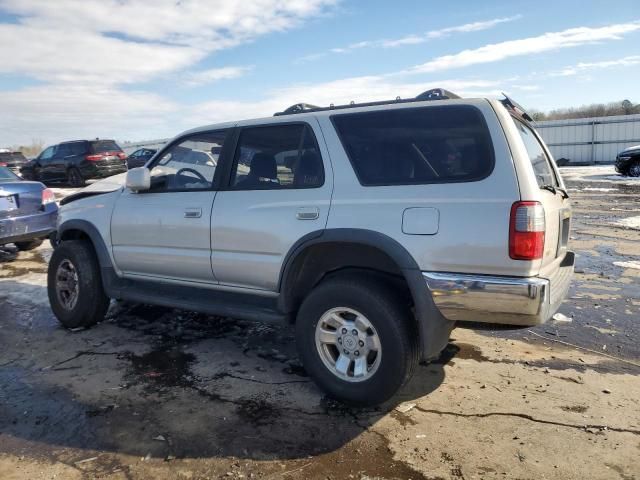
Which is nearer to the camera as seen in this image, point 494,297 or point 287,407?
point 494,297

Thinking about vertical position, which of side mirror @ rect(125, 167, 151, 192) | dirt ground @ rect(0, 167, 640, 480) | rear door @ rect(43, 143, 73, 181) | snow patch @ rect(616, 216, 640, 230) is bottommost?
dirt ground @ rect(0, 167, 640, 480)

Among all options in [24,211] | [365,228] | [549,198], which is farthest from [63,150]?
[549,198]

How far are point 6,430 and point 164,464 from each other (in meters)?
1.17

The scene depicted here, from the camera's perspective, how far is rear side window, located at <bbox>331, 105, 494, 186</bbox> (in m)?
3.04

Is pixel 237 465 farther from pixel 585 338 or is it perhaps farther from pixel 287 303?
pixel 585 338

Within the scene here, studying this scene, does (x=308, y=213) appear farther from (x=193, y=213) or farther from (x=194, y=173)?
(x=194, y=173)

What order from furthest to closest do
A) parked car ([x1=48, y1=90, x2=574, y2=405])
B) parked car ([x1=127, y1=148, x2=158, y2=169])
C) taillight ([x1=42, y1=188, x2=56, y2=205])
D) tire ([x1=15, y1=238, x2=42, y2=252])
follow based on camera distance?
parked car ([x1=127, y1=148, x2=158, y2=169]) < tire ([x1=15, y1=238, x2=42, y2=252]) < taillight ([x1=42, y1=188, x2=56, y2=205]) < parked car ([x1=48, y1=90, x2=574, y2=405])

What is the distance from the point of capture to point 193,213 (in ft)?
13.6

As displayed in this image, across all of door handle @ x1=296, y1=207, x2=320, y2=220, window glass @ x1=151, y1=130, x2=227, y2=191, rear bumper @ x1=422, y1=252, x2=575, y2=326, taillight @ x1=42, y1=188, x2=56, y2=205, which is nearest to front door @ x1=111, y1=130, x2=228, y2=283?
window glass @ x1=151, y1=130, x2=227, y2=191

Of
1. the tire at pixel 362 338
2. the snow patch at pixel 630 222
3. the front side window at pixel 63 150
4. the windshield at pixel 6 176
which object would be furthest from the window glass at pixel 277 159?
the front side window at pixel 63 150

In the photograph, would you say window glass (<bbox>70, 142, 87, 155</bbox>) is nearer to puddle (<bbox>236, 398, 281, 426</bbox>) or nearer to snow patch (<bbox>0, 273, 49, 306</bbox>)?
snow patch (<bbox>0, 273, 49, 306</bbox>)

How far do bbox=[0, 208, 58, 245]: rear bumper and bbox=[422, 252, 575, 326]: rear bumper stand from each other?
6459 mm

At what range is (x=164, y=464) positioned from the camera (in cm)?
281

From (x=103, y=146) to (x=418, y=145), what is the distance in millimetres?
19497
